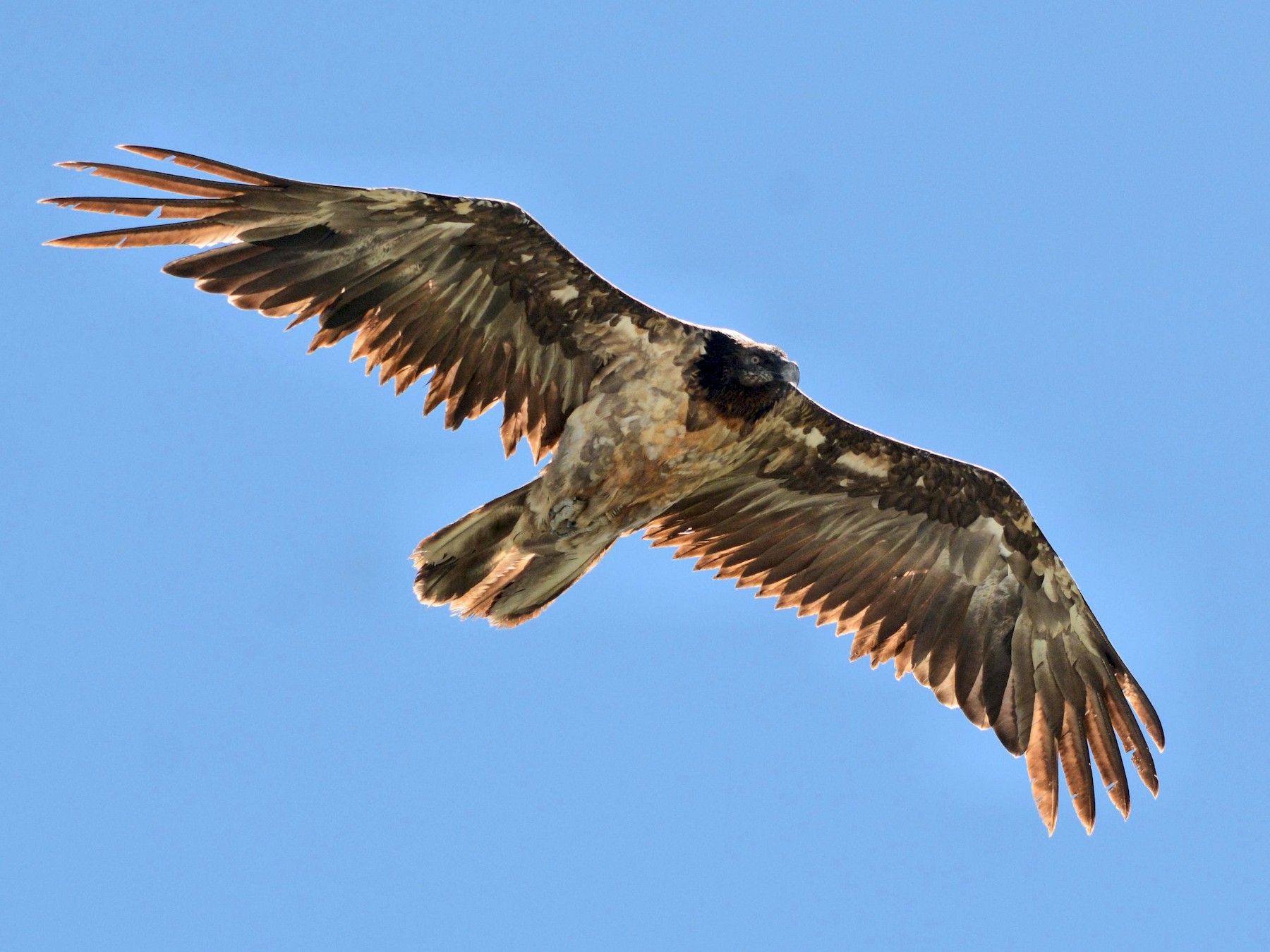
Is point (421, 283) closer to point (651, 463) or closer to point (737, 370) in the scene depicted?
point (651, 463)

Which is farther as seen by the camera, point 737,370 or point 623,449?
point 623,449

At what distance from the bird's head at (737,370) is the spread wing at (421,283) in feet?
0.92

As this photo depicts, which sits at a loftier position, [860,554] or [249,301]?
[860,554]

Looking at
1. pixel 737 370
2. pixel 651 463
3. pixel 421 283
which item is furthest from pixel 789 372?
pixel 421 283

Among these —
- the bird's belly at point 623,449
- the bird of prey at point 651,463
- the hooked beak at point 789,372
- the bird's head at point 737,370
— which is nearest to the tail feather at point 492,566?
the bird of prey at point 651,463

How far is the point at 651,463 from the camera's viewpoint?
9977 mm

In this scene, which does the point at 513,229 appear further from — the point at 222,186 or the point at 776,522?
the point at 776,522

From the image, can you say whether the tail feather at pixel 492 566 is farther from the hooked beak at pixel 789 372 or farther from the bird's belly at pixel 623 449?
the hooked beak at pixel 789 372

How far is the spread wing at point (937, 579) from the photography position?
10.8 meters

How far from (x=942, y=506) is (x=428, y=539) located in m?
3.56

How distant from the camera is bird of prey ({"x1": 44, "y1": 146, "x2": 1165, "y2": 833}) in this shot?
9406mm

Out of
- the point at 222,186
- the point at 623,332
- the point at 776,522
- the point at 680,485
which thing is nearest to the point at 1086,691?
the point at 776,522

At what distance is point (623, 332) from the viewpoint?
391 inches

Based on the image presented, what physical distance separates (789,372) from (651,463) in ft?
3.27
